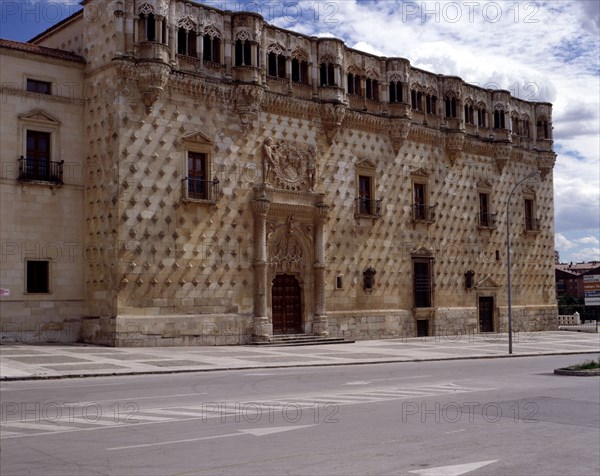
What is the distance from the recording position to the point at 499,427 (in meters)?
13.3

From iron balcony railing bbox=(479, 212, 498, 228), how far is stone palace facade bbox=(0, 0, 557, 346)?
3.84 metres

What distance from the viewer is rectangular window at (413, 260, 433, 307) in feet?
145

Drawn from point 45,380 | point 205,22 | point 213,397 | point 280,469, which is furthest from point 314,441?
point 205,22

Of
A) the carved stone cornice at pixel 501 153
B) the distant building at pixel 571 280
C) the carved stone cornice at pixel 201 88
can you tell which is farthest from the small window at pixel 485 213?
the distant building at pixel 571 280

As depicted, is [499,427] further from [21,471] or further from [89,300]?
[89,300]

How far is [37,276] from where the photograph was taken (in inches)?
1270

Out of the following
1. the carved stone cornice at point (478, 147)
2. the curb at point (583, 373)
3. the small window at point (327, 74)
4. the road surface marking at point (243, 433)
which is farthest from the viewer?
the carved stone cornice at point (478, 147)

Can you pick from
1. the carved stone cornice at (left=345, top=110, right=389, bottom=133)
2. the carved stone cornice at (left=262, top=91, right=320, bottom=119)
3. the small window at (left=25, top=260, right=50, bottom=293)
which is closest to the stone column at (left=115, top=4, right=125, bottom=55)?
the carved stone cornice at (left=262, top=91, right=320, bottom=119)

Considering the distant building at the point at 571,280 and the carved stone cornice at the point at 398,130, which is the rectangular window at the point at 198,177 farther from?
the distant building at the point at 571,280

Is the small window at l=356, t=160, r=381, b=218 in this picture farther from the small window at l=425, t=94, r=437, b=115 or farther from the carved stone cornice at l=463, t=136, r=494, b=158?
the carved stone cornice at l=463, t=136, r=494, b=158

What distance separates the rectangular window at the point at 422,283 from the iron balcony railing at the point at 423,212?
2.53 meters

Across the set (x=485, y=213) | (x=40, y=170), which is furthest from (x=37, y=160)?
(x=485, y=213)

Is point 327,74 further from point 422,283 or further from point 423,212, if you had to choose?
point 422,283

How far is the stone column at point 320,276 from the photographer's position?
38.2m
